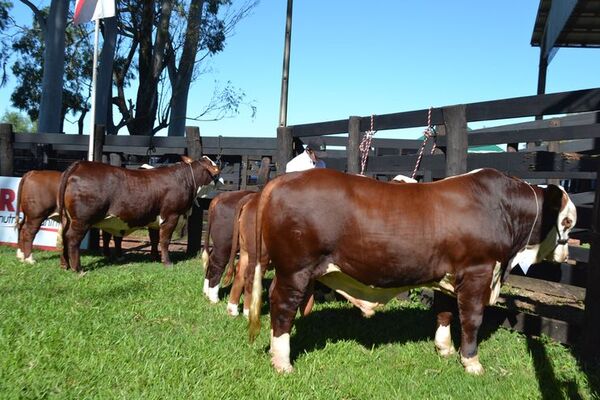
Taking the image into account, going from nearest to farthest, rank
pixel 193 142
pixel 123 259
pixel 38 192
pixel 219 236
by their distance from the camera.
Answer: pixel 219 236 → pixel 38 192 → pixel 123 259 → pixel 193 142

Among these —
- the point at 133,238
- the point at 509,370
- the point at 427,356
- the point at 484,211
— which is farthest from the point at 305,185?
the point at 133,238

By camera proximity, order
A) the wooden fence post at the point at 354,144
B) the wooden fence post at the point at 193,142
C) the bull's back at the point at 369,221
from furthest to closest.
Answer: the wooden fence post at the point at 193,142 < the wooden fence post at the point at 354,144 < the bull's back at the point at 369,221

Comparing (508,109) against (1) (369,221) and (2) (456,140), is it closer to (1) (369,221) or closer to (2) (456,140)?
(2) (456,140)

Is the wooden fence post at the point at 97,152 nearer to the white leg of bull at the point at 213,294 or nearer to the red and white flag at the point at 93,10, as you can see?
the red and white flag at the point at 93,10

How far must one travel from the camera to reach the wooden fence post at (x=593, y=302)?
182 inches

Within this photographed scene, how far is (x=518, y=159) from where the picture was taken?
5.75 m

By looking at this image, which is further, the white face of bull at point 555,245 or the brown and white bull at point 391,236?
the white face of bull at point 555,245

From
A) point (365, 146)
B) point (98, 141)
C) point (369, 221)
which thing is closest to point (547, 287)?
point (365, 146)

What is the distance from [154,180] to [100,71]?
17013mm

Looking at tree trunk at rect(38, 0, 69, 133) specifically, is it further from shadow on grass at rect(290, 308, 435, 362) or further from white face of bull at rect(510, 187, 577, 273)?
white face of bull at rect(510, 187, 577, 273)

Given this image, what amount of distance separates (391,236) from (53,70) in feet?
75.9

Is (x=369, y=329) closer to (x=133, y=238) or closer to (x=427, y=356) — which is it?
(x=427, y=356)

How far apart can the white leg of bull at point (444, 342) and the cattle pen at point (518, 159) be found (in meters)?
0.90

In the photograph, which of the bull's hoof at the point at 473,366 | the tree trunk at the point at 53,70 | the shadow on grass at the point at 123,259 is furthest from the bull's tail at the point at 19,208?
the tree trunk at the point at 53,70
